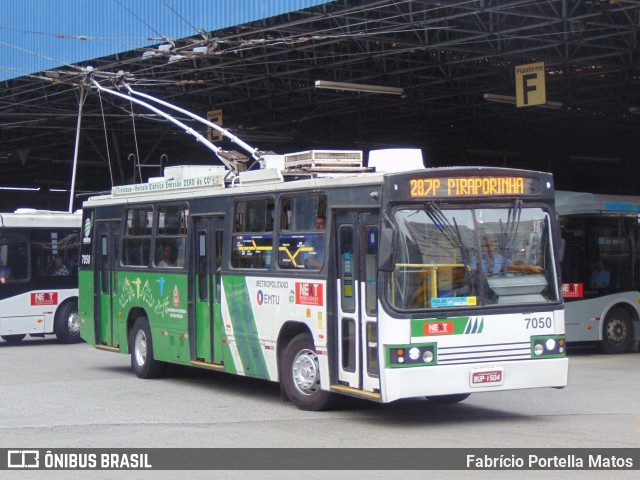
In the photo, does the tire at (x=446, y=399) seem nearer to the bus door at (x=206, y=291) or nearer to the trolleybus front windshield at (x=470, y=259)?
the trolleybus front windshield at (x=470, y=259)

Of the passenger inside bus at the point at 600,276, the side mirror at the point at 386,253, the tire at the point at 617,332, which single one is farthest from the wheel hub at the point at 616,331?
the side mirror at the point at 386,253

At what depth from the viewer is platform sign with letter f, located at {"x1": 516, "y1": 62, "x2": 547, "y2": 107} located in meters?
23.2

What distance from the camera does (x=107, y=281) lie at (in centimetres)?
1759

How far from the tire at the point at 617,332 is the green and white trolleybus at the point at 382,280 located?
8.85 metres

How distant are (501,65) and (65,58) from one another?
11455 millimetres

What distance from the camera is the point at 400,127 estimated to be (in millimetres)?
40938

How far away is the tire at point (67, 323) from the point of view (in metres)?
23.3

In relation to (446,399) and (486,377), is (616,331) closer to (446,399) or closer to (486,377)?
(446,399)

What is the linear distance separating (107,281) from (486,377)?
847 centimetres

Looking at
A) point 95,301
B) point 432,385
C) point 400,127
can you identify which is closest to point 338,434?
point 432,385

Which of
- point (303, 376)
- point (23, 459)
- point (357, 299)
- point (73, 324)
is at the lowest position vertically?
point (23, 459)

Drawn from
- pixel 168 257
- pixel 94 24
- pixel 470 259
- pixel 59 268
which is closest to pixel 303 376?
pixel 470 259

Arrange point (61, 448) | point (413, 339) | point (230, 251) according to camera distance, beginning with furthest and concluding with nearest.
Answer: point (230, 251)
point (413, 339)
point (61, 448)

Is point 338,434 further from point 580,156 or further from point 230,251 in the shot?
point 580,156
